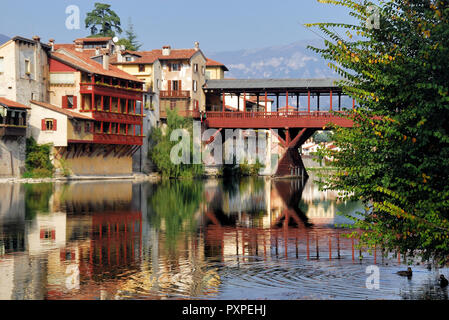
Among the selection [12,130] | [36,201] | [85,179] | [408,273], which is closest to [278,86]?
[85,179]

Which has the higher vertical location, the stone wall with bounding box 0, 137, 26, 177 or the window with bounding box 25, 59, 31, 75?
the window with bounding box 25, 59, 31, 75

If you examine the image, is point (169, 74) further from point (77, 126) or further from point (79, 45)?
point (77, 126)

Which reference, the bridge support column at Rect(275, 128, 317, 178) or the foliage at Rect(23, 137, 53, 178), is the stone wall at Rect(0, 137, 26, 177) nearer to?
the foliage at Rect(23, 137, 53, 178)

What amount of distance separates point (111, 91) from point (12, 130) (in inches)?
600

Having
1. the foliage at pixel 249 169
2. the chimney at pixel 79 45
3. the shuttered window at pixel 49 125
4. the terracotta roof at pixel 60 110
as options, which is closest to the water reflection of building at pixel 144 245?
the terracotta roof at pixel 60 110

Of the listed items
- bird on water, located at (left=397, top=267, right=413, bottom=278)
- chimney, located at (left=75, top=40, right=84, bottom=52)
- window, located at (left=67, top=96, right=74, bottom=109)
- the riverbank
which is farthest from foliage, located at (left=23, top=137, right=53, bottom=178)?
bird on water, located at (left=397, top=267, right=413, bottom=278)

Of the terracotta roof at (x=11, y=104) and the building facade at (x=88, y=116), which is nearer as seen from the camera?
the terracotta roof at (x=11, y=104)

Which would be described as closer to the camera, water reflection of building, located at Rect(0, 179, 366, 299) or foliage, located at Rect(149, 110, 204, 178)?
water reflection of building, located at Rect(0, 179, 366, 299)

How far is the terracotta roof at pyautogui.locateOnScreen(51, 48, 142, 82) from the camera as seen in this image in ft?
273

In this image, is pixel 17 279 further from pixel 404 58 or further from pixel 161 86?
pixel 161 86

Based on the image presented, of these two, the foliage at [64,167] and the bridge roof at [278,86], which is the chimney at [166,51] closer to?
the bridge roof at [278,86]

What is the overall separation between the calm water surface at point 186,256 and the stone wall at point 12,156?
97.8 ft

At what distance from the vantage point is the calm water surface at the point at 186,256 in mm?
18938

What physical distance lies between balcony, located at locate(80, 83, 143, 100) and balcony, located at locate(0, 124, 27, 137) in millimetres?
9429
